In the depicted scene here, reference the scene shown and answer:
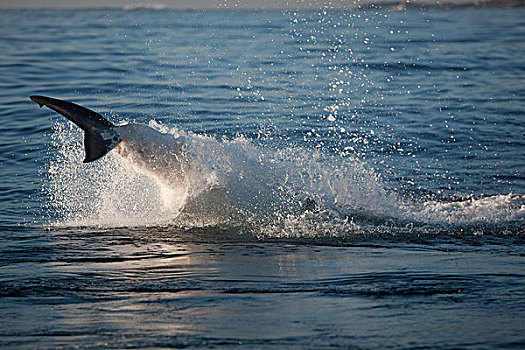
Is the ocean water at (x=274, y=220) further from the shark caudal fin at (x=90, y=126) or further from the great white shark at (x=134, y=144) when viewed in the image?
the shark caudal fin at (x=90, y=126)

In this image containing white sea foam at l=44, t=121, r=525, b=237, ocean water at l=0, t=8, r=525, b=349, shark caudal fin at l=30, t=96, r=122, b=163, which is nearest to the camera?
ocean water at l=0, t=8, r=525, b=349

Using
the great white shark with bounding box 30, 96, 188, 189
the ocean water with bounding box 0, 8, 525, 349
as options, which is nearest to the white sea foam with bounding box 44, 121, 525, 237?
the ocean water with bounding box 0, 8, 525, 349

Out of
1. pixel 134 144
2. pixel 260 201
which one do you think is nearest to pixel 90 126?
pixel 134 144

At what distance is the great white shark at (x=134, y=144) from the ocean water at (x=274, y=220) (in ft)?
0.80

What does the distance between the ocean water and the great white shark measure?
24 centimetres

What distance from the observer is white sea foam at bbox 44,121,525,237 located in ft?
29.9

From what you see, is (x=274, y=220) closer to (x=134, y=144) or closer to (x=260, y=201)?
(x=260, y=201)

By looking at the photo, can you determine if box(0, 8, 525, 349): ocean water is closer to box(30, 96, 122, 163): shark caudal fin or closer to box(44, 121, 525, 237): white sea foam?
box(44, 121, 525, 237): white sea foam

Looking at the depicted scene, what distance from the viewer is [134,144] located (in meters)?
8.88

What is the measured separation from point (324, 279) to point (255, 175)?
2812 mm

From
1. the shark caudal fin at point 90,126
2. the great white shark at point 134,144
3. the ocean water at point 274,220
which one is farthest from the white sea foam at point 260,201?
the shark caudal fin at point 90,126

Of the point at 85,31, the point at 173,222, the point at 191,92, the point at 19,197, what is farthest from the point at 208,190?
the point at 85,31

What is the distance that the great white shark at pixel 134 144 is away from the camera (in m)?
8.38

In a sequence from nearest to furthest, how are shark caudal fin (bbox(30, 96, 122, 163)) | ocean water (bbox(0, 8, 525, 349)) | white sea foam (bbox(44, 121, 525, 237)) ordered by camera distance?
ocean water (bbox(0, 8, 525, 349))
shark caudal fin (bbox(30, 96, 122, 163))
white sea foam (bbox(44, 121, 525, 237))
